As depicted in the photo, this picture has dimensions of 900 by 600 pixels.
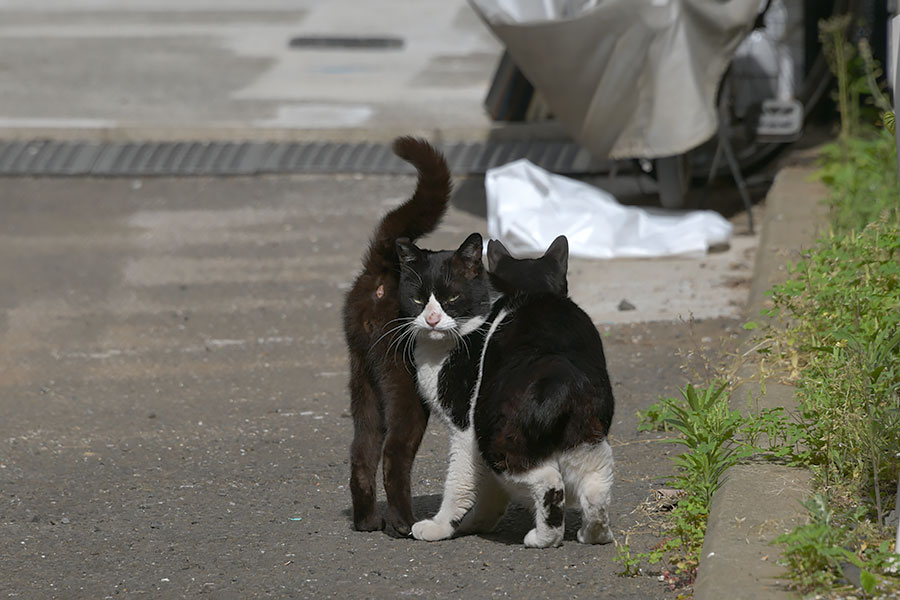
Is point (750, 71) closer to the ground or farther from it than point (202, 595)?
closer to the ground

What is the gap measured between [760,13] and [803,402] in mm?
5078

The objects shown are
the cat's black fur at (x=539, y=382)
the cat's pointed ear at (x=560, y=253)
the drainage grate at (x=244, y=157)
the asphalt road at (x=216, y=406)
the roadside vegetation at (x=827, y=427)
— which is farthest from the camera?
the drainage grate at (x=244, y=157)

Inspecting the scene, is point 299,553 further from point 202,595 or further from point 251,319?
point 251,319

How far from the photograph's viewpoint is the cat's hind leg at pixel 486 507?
4465mm

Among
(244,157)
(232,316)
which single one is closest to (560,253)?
(232,316)

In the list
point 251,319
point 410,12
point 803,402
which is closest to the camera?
point 803,402

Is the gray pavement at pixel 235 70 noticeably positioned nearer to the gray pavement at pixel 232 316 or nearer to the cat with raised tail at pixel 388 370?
the gray pavement at pixel 232 316


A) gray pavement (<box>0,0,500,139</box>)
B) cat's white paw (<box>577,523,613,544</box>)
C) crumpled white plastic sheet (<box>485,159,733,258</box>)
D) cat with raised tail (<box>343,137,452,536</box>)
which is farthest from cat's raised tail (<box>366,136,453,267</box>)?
gray pavement (<box>0,0,500,139</box>)

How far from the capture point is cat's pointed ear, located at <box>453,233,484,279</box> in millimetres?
4508

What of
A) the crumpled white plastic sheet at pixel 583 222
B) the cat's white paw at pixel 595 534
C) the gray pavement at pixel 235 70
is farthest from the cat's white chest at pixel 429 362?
the gray pavement at pixel 235 70

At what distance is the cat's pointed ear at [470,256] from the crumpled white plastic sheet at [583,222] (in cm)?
382

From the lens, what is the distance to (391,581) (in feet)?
13.7

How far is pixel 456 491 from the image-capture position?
14.5ft

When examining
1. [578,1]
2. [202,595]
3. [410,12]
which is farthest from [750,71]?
[202,595]
